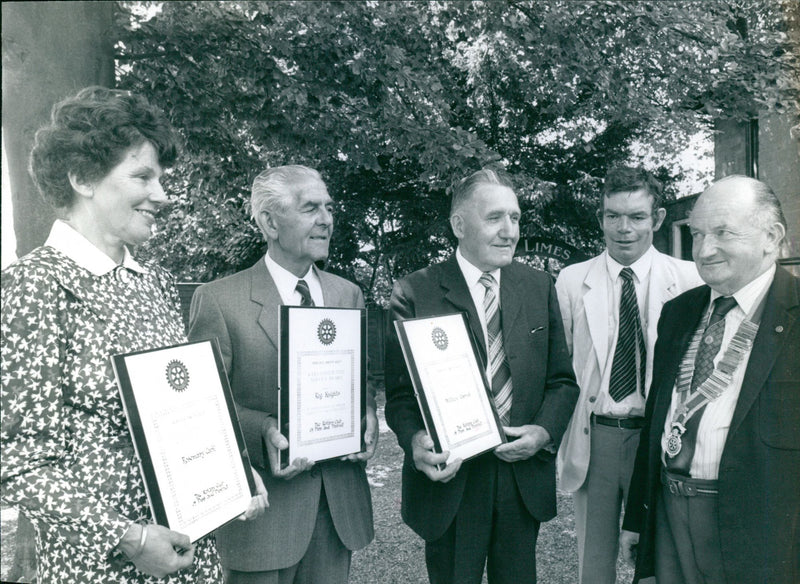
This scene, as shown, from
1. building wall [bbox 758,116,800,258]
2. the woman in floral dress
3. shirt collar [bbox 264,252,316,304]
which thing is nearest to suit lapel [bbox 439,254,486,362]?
shirt collar [bbox 264,252,316,304]

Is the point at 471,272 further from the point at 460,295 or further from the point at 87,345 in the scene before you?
the point at 87,345

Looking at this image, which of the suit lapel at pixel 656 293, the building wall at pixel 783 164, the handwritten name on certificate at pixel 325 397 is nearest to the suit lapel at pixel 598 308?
the suit lapel at pixel 656 293

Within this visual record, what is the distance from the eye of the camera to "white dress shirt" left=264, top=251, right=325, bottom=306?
9.04 feet

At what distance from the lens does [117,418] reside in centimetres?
184

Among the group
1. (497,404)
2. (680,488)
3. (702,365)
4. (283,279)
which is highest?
(283,279)

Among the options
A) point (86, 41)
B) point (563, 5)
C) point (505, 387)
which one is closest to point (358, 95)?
point (563, 5)

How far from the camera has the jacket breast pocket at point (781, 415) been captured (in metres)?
2.08

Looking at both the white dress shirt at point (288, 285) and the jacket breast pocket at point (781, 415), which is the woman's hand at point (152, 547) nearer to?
the white dress shirt at point (288, 285)

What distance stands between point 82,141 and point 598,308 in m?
2.67

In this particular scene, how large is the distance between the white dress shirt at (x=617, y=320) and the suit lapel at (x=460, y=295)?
920mm

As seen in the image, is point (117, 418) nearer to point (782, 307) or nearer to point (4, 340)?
point (4, 340)

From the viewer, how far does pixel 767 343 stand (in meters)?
2.18

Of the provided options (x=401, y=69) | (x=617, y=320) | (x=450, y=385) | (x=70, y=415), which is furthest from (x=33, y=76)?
(x=617, y=320)

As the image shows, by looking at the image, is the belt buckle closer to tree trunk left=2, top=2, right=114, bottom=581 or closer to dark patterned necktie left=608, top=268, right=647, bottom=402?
dark patterned necktie left=608, top=268, right=647, bottom=402
